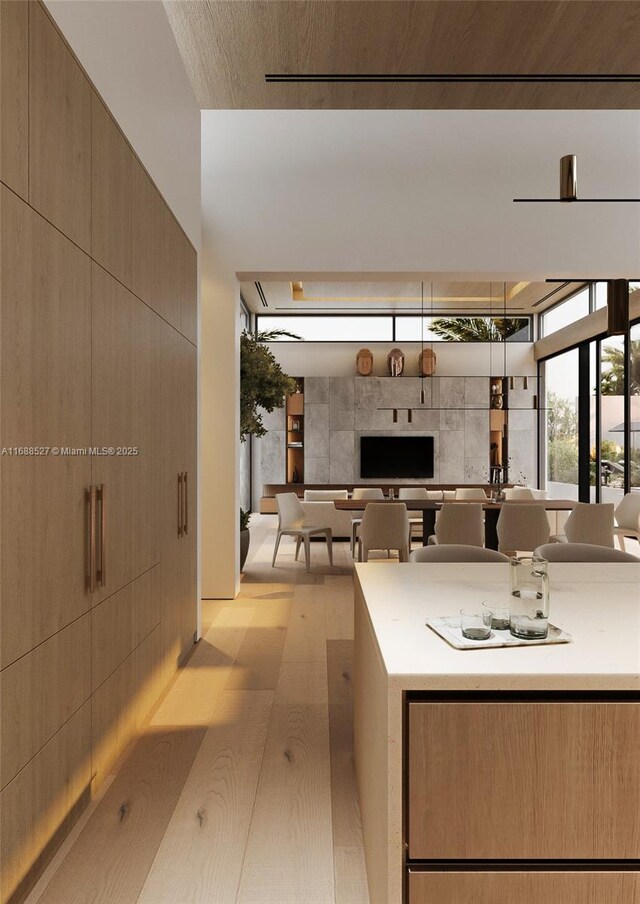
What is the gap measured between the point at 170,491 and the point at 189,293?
1.36 metres

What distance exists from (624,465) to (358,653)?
7.71 meters

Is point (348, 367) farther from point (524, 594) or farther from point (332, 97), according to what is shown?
point (524, 594)

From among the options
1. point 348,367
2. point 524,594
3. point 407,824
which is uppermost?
point 348,367

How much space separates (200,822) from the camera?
2367 mm

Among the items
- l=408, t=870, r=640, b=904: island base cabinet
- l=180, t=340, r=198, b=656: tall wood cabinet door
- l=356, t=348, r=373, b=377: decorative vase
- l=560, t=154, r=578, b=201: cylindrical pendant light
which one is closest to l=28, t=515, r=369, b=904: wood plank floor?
l=180, t=340, r=198, b=656: tall wood cabinet door

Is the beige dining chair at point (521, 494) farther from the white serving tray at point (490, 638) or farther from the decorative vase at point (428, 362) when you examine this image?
the white serving tray at point (490, 638)

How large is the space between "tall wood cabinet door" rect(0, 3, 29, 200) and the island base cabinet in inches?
79.5

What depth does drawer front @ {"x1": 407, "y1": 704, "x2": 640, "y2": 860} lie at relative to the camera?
143 centimetres

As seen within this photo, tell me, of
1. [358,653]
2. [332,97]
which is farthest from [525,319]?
[358,653]

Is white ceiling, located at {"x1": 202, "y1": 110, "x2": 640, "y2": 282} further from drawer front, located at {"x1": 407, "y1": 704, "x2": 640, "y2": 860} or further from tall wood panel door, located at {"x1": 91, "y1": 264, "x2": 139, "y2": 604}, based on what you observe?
drawer front, located at {"x1": 407, "y1": 704, "x2": 640, "y2": 860}

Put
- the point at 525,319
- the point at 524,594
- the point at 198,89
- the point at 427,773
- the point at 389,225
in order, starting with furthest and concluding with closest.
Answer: the point at 525,319
the point at 389,225
the point at 198,89
the point at 524,594
the point at 427,773

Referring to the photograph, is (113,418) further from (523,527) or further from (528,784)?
(523,527)

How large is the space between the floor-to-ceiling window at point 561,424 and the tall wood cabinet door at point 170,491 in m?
8.37

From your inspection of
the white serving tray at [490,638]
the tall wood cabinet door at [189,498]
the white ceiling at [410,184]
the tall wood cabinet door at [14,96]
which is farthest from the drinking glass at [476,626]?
the white ceiling at [410,184]
